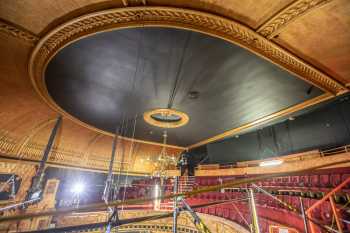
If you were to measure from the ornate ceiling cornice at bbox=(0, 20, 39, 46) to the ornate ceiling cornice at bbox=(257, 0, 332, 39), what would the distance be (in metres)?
3.61

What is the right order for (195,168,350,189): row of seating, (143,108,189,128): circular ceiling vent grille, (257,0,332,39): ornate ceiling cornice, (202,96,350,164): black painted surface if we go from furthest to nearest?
(143,108,189,128): circular ceiling vent grille
(202,96,350,164): black painted surface
(195,168,350,189): row of seating
(257,0,332,39): ornate ceiling cornice

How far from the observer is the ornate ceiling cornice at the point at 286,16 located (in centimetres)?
227

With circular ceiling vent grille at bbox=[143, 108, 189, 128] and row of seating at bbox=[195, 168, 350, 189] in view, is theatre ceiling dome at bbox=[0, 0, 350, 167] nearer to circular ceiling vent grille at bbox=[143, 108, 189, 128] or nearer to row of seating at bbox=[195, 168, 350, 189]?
circular ceiling vent grille at bbox=[143, 108, 189, 128]

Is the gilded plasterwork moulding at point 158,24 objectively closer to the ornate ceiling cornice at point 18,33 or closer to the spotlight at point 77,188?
the ornate ceiling cornice at point 18,33

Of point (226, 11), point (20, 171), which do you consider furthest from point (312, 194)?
point (20, 171)

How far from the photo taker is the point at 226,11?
244 cm

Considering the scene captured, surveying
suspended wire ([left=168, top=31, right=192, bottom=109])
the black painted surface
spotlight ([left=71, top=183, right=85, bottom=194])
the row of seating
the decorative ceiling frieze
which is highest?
the decorative ceiling frieze

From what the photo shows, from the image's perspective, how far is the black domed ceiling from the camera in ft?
9.48

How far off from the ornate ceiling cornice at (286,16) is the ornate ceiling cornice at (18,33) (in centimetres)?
361

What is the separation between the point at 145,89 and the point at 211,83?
1.58 metres

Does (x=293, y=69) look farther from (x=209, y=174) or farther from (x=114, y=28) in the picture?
(x=209, y=174)

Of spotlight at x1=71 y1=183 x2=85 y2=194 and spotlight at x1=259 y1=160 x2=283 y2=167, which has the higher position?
spotlight at x1=259 y1=160 x2=283 y2=167

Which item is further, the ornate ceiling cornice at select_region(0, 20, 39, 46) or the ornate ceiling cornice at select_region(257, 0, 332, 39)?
the ornate ceiling cornice at select_region(0, 20, 39, 46)

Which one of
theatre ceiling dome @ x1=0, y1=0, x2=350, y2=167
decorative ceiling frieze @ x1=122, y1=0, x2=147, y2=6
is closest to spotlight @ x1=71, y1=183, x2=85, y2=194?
theatre ceiling dome @ x1=0, y1=0, x2=350, y2=167
